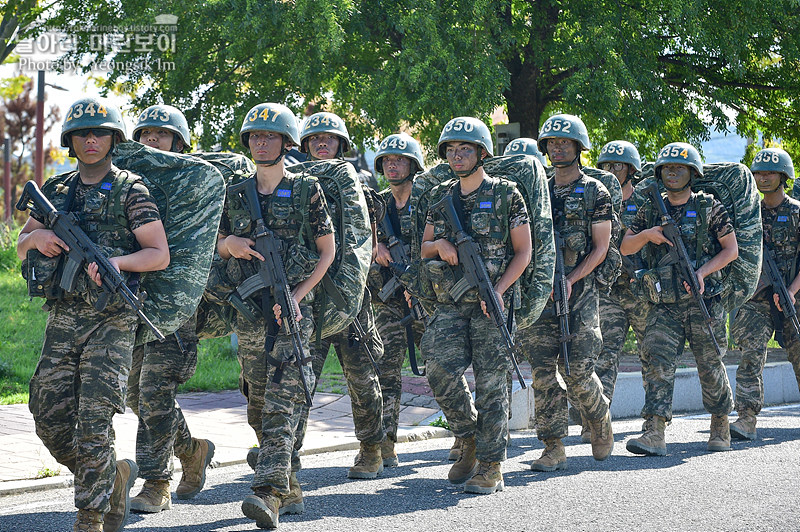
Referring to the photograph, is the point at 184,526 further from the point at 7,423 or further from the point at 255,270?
the point at 7,423

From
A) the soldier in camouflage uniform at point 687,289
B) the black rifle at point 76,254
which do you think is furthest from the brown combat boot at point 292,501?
the soldier in camouflage uniform at point 687,289

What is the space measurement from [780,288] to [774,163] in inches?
42.5

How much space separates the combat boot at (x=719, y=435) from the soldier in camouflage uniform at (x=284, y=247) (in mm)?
3839

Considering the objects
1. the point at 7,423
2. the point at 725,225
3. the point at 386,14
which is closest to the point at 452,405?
the point at 725,225

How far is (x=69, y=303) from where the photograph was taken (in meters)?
5.30

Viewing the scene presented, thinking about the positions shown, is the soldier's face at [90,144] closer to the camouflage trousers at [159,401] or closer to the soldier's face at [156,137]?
the camouflage trousers at [159,401]

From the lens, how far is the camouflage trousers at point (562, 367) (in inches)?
300

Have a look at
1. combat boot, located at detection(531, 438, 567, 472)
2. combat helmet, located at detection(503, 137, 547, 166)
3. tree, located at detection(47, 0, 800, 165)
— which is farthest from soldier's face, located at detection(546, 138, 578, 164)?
tree, located at detection(47, 0, 800, 165)

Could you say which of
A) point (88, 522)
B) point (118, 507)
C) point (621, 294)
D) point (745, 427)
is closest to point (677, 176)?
point (621, 294)

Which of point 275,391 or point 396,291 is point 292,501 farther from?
point 396,291

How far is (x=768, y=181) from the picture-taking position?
9.56 meters

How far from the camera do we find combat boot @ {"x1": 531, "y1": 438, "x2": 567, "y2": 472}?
7.54 m

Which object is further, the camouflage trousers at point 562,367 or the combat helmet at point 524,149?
the combat helmet at point 524,149

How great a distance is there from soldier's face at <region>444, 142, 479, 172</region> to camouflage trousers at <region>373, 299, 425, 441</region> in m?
1.52
